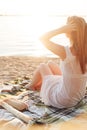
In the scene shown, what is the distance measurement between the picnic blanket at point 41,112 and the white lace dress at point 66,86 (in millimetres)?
67

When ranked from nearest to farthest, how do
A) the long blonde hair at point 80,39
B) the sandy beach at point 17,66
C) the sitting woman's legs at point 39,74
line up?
the long blonde hair at point 80,39 < the sitting woman's legs at point 39,74 < the sandy beach at point 17,66

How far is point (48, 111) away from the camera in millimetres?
3186

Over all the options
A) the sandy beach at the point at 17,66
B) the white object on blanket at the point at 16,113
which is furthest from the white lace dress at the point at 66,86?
the sandy beach at the point at 17,66

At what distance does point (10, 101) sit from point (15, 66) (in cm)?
264

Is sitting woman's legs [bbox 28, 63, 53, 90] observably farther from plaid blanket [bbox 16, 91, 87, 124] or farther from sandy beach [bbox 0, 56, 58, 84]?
sandy beach [bbox 0, 56, 58, 84]

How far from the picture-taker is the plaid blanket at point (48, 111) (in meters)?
3.02

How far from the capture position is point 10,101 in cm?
328

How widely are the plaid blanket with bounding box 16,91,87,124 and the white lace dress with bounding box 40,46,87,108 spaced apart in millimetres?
60

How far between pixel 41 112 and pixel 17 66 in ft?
9.27

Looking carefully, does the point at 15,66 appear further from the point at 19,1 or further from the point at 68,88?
the point at 19,1

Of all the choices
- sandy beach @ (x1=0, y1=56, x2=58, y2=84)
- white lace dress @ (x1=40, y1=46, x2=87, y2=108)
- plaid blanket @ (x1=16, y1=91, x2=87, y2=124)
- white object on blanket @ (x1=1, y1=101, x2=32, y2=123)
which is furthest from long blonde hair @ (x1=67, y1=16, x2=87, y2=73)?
sandy beach @ (x1=0, y1=56, x2=58, y2=84)

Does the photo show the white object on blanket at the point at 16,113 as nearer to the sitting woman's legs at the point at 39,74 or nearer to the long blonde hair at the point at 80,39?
the sitting woman's legs at the point at 39,74

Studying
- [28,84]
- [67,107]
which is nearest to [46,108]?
[67,107]

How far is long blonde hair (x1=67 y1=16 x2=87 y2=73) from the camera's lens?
10.0 ft
